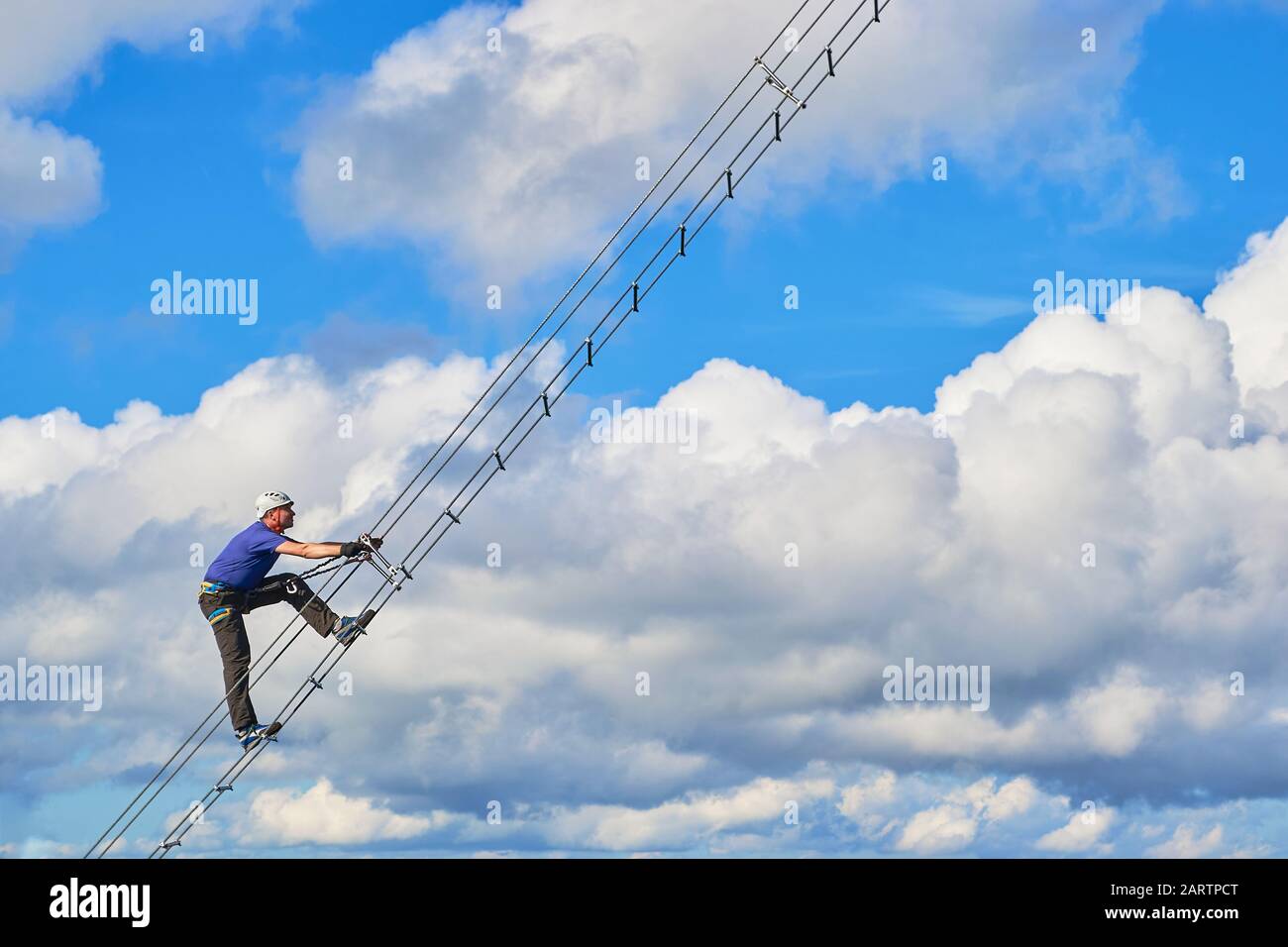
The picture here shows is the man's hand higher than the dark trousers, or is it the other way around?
the man's hand

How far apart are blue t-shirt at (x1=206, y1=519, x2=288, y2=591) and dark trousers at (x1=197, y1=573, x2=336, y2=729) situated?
202 millimetres

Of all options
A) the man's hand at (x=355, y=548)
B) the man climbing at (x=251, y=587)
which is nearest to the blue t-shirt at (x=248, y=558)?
the man climbing at (x=251, y=587)

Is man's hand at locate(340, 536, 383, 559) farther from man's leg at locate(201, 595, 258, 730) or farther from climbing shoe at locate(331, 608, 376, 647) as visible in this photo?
man's leg at locate(201, 595, 258, 730)

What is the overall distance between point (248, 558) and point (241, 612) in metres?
0.89

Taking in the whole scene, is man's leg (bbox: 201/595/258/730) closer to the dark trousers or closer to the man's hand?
the dark trousers

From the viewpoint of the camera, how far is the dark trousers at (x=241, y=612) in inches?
1025

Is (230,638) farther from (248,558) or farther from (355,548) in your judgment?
(355,548)

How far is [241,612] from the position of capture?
26.6 metres

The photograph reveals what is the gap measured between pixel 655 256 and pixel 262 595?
315 inches

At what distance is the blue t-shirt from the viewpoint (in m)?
26.3

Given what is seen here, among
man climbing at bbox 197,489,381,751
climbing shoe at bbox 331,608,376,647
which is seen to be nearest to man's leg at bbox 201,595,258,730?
man climbing at bbox 197,489,381,751

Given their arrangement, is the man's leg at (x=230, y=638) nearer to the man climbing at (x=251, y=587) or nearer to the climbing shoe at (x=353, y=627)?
the man climbing at (x=251, y=587)

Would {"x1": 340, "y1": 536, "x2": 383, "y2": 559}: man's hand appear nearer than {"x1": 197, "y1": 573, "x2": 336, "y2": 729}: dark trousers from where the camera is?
Yes
